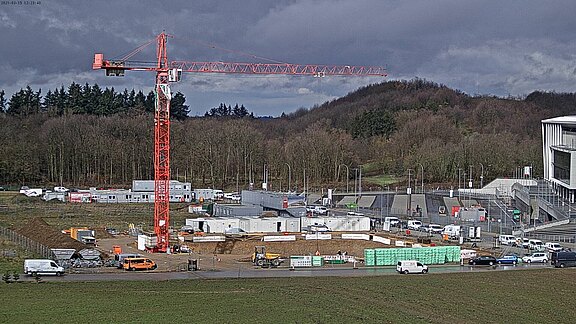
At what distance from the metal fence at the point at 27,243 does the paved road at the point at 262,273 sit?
6309mm

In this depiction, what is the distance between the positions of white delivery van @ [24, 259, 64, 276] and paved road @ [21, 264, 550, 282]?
0.41m

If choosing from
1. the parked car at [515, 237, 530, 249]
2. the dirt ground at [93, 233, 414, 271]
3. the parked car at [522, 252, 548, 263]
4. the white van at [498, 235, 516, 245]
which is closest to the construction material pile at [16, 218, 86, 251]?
the dirt ground at [93, 233, 414, 271]

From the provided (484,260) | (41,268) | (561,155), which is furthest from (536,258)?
(561,155)

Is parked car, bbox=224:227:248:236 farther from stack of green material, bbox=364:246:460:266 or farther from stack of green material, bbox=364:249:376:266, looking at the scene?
stack of green material, bbox=364:249:376:266

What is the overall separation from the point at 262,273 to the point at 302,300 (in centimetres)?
1008

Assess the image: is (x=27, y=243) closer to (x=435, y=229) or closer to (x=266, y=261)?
(x=266, y=261)

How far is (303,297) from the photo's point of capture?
3144cm

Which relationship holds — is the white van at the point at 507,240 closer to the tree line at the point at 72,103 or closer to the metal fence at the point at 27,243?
the metal fence at the point at 27,243

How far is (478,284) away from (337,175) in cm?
8366

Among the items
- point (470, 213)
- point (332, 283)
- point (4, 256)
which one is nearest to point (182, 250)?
point (4, 256)

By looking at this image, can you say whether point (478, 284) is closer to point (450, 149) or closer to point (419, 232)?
point (419, 232)

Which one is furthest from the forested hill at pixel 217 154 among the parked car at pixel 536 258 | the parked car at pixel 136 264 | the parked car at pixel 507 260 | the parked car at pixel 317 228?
the parked car at pixel 136 264

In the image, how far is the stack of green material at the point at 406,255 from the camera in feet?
146

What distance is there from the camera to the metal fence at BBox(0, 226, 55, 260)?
44244 millimetres
